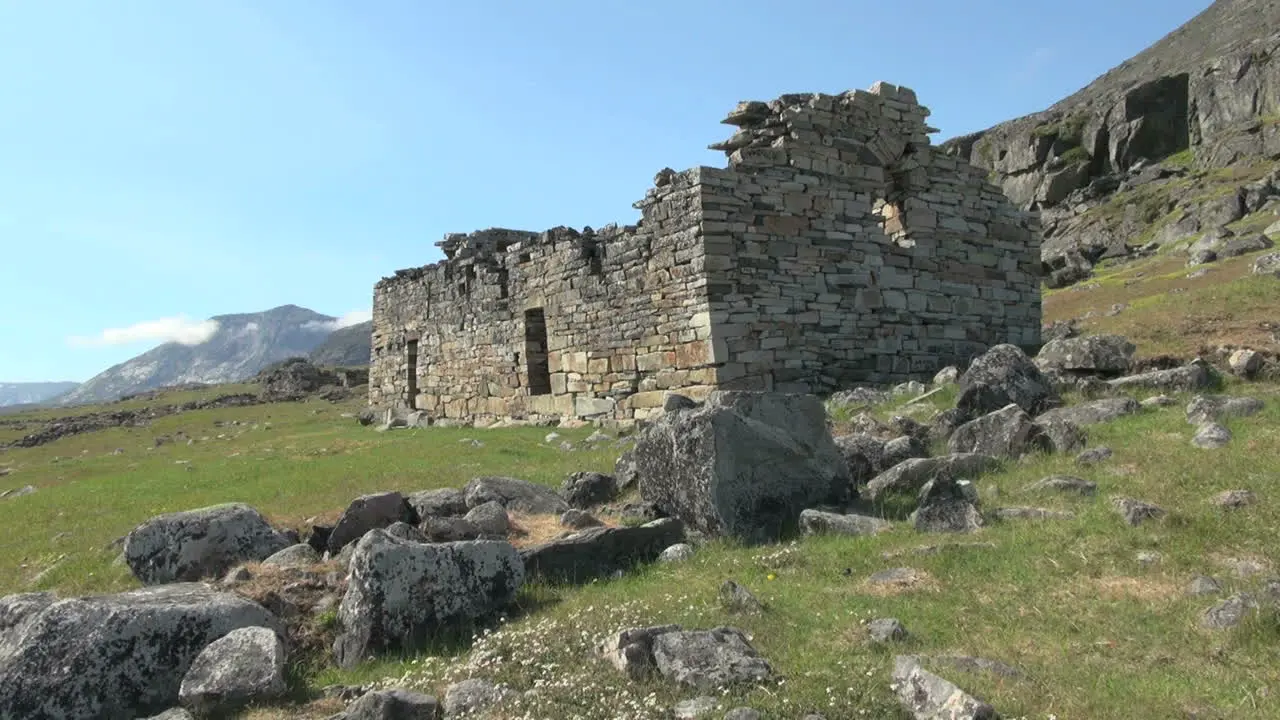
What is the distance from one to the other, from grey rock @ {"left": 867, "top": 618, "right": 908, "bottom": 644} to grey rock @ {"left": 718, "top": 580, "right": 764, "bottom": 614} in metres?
0.86

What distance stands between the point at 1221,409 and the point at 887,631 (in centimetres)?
672

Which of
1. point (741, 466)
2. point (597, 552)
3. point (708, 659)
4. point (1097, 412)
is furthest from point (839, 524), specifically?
point (1097, 412)

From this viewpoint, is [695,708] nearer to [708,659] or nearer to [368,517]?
[708,659]

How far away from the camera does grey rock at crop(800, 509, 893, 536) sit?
7.71 metres

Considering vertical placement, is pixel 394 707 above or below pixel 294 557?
below

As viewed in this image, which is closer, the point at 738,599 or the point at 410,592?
the point at 738,599

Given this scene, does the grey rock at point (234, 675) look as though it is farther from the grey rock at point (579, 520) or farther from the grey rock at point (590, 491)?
the grey rock at point (590, 491)

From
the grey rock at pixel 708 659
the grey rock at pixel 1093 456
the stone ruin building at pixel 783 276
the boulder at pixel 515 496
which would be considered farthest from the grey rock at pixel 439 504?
the grey rock at pixel 1093 456

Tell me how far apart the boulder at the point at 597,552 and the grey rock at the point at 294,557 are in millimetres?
2243

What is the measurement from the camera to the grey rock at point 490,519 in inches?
340

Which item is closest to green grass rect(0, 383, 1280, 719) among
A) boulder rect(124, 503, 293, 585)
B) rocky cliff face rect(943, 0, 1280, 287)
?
boulder rect(124, 503, 293, 585)

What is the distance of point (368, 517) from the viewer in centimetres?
888

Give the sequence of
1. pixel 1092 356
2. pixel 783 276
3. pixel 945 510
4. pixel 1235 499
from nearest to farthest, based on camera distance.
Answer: pixel 1235 499
pixel 945 510
pixel 1092 356
pixel 783 276

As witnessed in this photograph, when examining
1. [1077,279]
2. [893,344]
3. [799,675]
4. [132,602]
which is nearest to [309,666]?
[132,602]
